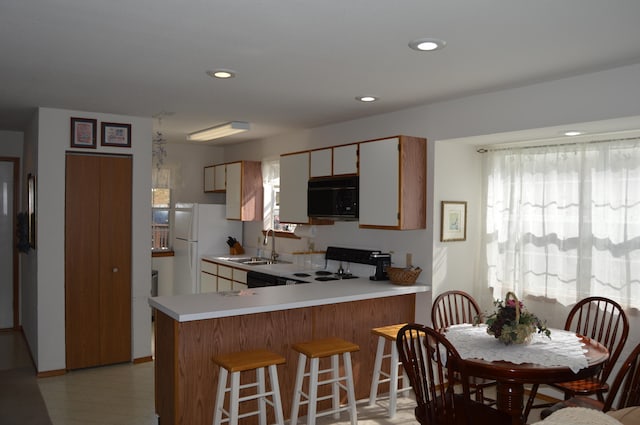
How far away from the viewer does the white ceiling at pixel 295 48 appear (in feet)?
7.30

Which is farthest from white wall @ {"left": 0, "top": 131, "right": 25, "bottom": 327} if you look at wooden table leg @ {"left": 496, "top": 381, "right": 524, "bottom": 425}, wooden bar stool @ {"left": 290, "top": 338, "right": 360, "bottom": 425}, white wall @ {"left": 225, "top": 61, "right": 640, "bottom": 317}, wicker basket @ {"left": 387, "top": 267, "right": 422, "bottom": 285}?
wooden table leg @ {"left": 496, "top": 381, "right": 524, "bottom": 425}

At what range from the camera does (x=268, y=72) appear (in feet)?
10.7

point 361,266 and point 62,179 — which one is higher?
point 62,179

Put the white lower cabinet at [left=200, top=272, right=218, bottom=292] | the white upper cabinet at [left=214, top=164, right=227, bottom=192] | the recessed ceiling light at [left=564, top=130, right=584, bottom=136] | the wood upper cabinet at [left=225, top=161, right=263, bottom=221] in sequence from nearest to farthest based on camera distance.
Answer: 1. the recessed ceiling light at [left=564, top=130, right=584, bottom=136]
2. the white lower cabinet at [left=200, top=272, right=218, bottom=292]
3. the wood upper cabinet at [left=225, top=161, right=263, bottom=221]
4. the white upper cabinet at [left=214, top=164, right=227, bottom=192]

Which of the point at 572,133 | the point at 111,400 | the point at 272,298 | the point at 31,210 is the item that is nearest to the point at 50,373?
the point at 111,400

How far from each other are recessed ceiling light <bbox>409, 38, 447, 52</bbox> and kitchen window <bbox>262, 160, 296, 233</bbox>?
3.69 metres

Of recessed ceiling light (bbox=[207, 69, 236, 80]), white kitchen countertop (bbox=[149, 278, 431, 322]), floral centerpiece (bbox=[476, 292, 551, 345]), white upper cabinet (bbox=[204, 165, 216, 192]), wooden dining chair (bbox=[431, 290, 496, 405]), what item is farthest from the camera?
white upper cabinet (bbox=[204, 165, 216, 192])

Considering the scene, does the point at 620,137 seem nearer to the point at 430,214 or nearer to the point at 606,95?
the point at 606,95

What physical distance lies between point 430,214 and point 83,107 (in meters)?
3.14

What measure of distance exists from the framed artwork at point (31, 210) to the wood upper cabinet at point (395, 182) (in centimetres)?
310

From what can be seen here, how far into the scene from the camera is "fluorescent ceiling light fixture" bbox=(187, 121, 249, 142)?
507 centimetres

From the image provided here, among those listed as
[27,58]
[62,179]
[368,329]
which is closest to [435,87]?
[368,329]

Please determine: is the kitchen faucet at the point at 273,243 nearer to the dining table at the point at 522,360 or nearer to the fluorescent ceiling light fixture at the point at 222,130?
the fluorescent ceiling light fixture at the point at 222,130

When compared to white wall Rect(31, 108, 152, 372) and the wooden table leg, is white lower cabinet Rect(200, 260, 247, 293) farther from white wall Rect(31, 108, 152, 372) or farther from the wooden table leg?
the wooden table leg
